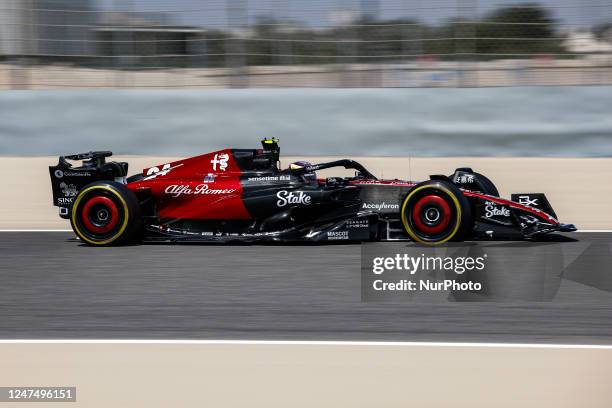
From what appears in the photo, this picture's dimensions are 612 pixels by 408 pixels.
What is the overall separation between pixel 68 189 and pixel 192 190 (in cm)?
146

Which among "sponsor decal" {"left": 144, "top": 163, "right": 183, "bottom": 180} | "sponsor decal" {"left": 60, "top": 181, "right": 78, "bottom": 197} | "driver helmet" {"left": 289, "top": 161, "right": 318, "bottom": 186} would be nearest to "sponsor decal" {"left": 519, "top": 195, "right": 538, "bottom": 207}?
"driver helmet" {"left": 289, "top": 161, "right": 318, "bottom": 186}

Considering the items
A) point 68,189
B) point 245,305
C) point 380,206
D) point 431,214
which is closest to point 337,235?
point 380,206

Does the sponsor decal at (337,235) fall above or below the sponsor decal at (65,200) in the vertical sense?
below

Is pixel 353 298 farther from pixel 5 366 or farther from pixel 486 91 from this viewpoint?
pixel 486 91

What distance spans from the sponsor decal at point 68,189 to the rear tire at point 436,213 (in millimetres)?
3564

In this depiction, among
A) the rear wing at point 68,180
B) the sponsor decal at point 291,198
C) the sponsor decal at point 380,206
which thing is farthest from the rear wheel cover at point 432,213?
the rear wing at point 68,180

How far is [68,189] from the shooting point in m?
10.6

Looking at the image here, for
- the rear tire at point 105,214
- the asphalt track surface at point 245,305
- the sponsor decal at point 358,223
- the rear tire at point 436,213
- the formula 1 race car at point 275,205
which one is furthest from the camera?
the rear tire at point 105,214

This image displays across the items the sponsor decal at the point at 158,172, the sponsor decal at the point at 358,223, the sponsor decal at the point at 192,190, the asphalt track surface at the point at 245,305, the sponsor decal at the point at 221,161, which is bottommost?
the asphalt track surface at the point at 245,305

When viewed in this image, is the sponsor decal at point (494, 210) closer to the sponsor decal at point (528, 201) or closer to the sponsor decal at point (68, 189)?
the sponsor decal at point (528, 201)

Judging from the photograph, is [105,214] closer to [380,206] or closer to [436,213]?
[380,206]

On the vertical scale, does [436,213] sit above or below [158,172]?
below

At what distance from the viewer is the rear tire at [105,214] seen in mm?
10055

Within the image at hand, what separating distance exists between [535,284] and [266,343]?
3317mm
